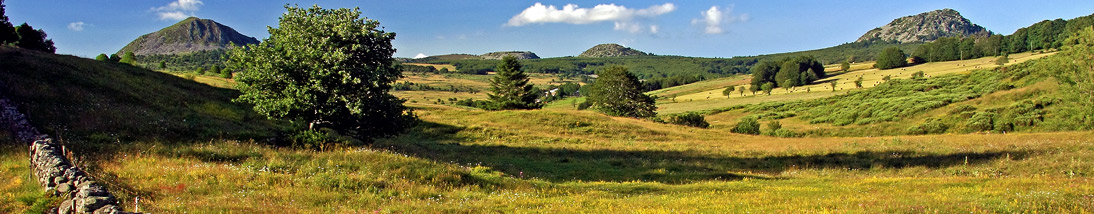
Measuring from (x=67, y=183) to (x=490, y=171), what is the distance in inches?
463

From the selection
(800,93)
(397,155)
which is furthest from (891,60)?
(397,155)

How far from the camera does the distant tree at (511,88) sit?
7856cm

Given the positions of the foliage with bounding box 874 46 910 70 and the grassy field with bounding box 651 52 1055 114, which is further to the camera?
the foliage with bounding box 874 46 910 70

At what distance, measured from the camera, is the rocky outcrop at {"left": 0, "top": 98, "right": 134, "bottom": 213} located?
28.1ft

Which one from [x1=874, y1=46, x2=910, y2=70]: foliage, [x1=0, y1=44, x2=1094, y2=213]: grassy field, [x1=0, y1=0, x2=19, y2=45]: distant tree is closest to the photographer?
[x1=0, y1=44, x2=1094, y2=213]: grassy field

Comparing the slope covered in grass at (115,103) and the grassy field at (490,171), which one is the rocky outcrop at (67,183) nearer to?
the grassy field at (490,171)

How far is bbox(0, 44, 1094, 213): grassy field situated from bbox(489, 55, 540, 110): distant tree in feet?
118

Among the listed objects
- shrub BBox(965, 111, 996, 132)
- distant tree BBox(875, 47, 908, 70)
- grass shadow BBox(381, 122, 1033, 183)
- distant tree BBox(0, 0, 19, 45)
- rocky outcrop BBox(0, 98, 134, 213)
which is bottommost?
shrub BBox(965, 111, 996, 132)

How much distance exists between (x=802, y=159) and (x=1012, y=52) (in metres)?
180

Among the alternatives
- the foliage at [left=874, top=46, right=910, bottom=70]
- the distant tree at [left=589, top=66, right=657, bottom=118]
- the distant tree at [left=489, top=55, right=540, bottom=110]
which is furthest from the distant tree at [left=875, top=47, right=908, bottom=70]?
the distant tree at [left=489, top=55, right=540, bottom=110]

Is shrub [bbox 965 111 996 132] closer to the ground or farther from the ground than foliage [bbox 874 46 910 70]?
closer to the ground

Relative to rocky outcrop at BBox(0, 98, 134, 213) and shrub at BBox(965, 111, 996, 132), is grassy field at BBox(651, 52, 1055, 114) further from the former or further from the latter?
rocky outcrop at BBox(0, 98, 134, 213)

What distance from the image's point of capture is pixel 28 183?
37.0ft

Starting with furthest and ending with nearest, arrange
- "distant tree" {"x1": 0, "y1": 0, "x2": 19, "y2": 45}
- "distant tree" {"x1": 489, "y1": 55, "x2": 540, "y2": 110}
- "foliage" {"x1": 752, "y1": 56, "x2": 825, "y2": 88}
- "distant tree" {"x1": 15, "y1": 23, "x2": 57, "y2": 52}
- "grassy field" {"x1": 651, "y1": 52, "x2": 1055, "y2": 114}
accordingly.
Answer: "foliage" {"x1": 752, "y1": 56, "x2": 825, "y2": 88} → "grassy field" {"x1": 651, "y1": 52, "x2": 1055, "y2": 114} → "distant tree" {"x1": 489, "y1": 55, "x2": 540, "y2": 110} → "distant tree" {"x1": 15, "y1": 23, "x2": 57, "y2": 52} → "distant tree" {"x1": 0, "y1": 0, "x2": 19, "y2": 45}
